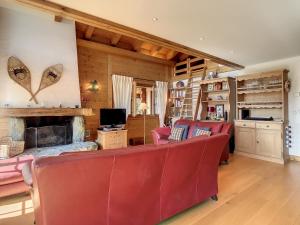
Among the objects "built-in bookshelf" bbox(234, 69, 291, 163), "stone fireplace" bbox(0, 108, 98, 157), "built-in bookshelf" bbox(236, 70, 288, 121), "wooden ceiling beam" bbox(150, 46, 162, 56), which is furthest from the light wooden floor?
"wooden ceiling beam" bbox(150, 46, 162, 56)

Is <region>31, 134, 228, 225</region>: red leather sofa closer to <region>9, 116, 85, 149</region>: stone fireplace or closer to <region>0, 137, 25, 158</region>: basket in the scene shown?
<region>0, 137, 25, 158</region>: basket

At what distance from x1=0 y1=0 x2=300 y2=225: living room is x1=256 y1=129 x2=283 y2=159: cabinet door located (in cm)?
2

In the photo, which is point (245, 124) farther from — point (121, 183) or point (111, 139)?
point (121, 183)

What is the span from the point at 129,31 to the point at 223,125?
278cm

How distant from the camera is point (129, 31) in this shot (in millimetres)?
3113

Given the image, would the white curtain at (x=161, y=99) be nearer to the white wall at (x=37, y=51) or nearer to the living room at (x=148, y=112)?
the living room at (x=148, y=112)

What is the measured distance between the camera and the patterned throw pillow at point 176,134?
4.65 metres

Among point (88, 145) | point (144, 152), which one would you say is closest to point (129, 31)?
point (144, 152)

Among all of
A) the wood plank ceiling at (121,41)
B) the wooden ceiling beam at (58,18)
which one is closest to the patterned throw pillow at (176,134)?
A: the wood plank ceiling at (121,41)

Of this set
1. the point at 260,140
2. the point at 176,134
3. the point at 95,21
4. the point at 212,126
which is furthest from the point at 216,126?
the point at 95,21

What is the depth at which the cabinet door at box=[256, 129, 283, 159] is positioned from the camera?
4.45m

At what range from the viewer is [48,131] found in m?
4.36

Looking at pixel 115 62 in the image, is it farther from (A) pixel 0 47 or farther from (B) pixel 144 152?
(B) pixel 144 152

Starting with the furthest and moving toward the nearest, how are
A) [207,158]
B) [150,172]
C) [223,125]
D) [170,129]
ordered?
[170,129], [223,125], [207,158], [150,172]
